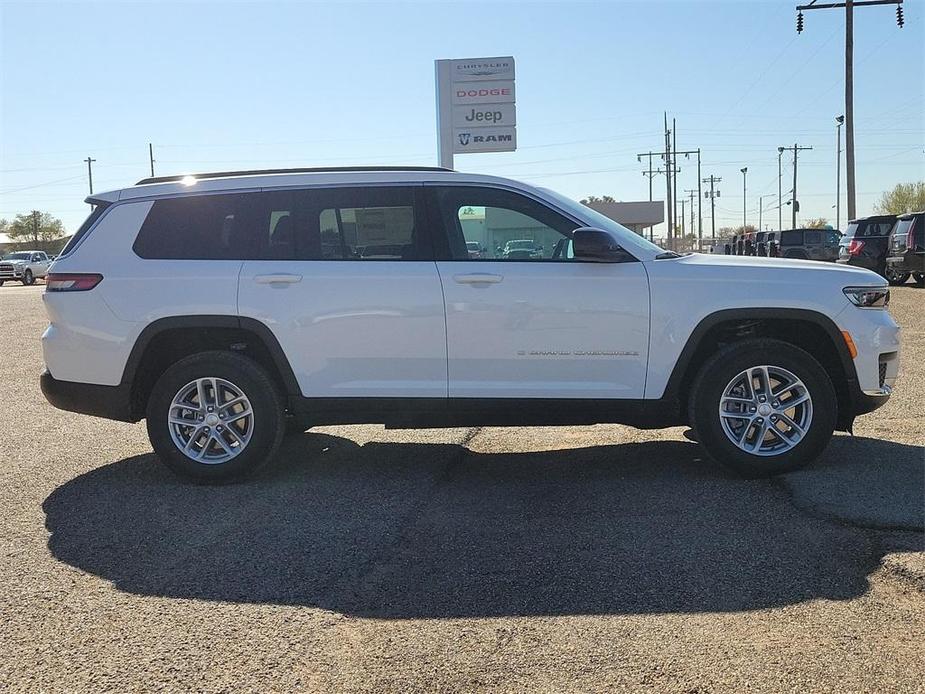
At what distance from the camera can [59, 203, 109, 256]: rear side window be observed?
5.59 meters

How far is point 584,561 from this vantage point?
4.04 meters

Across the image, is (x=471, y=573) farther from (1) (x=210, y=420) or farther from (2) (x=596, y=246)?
(1) (x=210, y=420)

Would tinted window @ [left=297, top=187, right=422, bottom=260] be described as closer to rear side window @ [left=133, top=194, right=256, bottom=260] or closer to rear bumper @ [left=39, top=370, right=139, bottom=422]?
rear side window @ [left=133, top=194, right=256, bottom=260]

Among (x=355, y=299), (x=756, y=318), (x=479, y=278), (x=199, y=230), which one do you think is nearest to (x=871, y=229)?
(x=756, y=318)

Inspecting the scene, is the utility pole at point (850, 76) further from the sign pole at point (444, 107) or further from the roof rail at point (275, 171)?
the roof rail at point (275, 171)

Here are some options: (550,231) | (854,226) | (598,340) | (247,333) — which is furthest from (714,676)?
(854,226)

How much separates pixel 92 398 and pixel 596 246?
3409 millimetres

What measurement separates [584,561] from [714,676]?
1.14 meters

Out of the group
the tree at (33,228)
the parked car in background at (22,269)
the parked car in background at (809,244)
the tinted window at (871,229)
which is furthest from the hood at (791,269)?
the tree at (33,228)

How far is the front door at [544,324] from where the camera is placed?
5254 mm

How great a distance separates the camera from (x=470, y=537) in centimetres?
441

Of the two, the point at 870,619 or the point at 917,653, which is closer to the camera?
the point at 917,653

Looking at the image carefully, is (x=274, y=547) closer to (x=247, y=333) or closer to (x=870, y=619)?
(x=247, y=333)

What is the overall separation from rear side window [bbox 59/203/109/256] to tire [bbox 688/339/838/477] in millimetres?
4051
